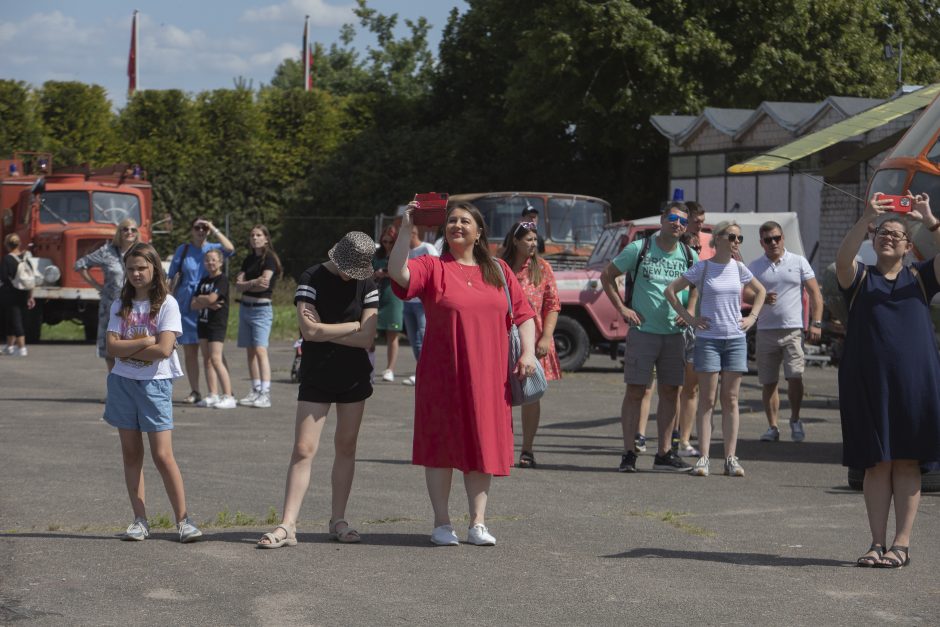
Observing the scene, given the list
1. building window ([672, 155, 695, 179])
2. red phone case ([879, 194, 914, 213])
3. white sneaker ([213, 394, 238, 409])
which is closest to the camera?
red phone case ([879, 194, 914, 213])

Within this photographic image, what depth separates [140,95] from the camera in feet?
119

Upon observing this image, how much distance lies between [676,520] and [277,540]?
2.56 m

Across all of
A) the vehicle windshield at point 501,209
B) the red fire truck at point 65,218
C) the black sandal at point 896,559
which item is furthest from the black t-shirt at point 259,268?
the red fire truck at point 65,218

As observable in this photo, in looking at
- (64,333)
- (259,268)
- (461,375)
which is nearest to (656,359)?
(461,375)

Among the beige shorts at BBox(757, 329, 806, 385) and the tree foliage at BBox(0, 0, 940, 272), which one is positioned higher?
the tree foliage at BBox(0, 0, 940, 272)

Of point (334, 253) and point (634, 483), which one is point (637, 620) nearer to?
point (334, 253)

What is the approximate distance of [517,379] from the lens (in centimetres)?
797

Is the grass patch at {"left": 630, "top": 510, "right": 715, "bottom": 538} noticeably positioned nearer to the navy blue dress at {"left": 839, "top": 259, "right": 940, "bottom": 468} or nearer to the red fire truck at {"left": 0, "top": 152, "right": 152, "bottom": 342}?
the navy blue dress at {"left": 839, "top": 259, "right": 940, "bottom": 468}

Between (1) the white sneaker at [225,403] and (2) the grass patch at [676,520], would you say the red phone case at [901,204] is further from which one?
(1) the white sneaker at [225,403]

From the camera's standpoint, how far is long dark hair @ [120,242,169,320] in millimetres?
7641

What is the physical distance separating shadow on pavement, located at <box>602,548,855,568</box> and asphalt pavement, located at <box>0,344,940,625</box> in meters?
0.02

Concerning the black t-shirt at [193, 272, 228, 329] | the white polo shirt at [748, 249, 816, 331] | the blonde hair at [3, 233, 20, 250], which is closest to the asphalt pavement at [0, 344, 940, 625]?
the white polo shirt at [748, 249, 816, 331]

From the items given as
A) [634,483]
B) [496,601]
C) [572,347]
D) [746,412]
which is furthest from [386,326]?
[496,601]

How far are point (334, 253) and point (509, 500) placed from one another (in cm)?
249
